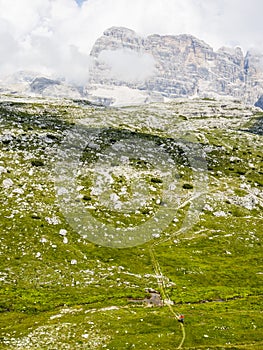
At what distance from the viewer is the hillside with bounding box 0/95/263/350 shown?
35938 millimetres

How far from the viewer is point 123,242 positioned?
59.1 metres

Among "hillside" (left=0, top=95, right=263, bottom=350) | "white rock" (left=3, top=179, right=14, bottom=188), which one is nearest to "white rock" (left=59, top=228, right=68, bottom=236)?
"hillside" (left=0, top=95, right=263, bottom=350)

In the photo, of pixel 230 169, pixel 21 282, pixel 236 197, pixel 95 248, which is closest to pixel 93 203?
pixel 95 248

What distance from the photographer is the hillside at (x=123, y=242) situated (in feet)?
118

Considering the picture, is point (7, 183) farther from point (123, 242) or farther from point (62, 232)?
point (123, 242)

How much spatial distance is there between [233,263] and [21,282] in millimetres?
35718

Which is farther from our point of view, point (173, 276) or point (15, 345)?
point (173, 276)

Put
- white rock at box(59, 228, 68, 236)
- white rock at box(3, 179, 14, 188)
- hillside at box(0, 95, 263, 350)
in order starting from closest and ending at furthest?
hillside at box(0, 95, 263, 350), white rock at box(59, 228, 68, 236), white rock at box(3, 179, 14, 188)

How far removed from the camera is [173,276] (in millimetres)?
51250

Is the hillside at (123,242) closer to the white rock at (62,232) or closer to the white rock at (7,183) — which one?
the white rock at (62,232)

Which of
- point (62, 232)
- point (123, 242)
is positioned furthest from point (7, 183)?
point (123, 242)

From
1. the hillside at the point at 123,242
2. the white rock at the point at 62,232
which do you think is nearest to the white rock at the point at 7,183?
the hillside at the point at 123,242

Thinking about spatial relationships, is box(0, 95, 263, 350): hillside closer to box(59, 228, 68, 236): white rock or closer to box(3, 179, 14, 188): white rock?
box(59, 228, 68, 236): white rock

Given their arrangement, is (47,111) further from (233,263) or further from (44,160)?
(233,263)
